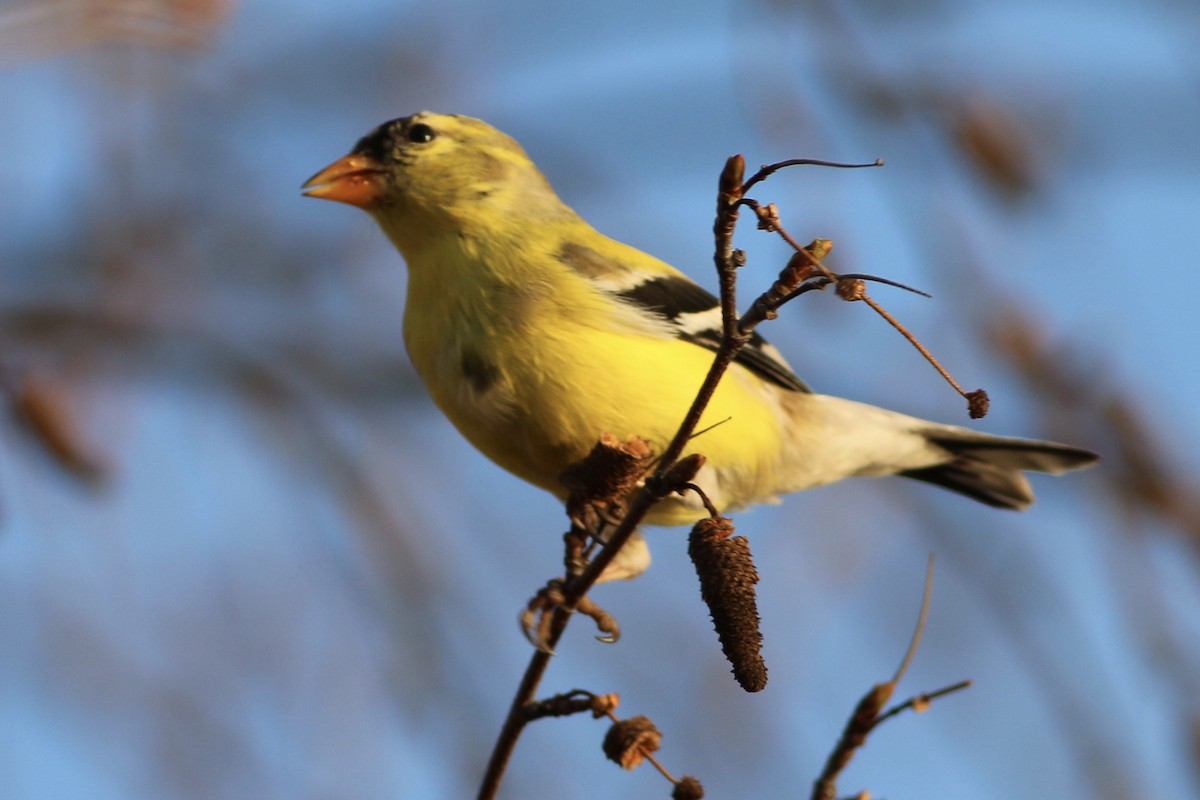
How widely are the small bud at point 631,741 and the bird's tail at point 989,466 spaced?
2699 millimetres

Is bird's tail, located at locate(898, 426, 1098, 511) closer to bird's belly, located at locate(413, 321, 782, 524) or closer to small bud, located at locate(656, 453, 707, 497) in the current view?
bird's belly, located at locate(413, 321, 782, 524)

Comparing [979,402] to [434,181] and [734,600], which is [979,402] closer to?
[734,600]

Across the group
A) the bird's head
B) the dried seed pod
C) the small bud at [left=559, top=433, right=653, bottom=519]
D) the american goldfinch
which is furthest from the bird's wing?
→ the dried seed pod

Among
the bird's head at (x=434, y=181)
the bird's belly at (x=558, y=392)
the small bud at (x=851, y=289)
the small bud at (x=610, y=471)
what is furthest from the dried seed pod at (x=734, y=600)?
the bird's head at (x=434, y=181)

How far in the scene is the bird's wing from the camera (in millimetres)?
3469

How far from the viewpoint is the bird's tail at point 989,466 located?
4449 millimetres

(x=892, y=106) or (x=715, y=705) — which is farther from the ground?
(x=892, y=106)

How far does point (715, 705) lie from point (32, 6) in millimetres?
4489

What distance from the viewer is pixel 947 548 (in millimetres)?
4375

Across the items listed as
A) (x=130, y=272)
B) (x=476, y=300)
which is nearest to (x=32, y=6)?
(x=476, y=300)

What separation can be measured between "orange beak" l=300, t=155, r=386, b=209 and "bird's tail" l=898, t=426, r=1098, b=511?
210cm

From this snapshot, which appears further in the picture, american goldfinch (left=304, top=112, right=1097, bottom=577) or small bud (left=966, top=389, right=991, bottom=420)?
american goldfinch (left=304, top=112, right=1097, bottom=577)

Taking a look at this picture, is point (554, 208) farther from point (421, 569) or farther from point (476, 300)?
point (421, 569)

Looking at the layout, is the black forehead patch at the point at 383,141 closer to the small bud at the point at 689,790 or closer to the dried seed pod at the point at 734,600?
the dried seed pod at the point at 734,600
